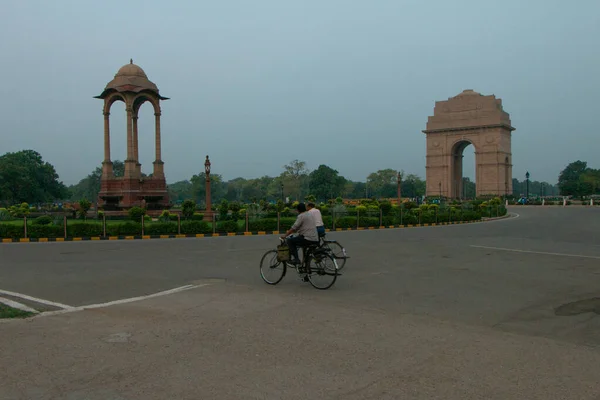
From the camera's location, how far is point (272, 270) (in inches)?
344

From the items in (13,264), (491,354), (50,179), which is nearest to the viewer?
(491,354)

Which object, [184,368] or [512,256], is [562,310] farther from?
[512,256]

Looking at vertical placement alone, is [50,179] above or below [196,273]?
above

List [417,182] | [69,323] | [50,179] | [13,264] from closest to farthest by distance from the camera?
[69,323] → [13,264] → [50,179] → [417,182]

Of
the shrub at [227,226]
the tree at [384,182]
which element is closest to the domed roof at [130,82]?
the shrub at [227,226]

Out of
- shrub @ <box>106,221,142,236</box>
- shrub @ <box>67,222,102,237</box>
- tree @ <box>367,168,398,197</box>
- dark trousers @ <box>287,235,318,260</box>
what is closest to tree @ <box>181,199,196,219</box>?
shrub @ <box>106,221,142,236</box>

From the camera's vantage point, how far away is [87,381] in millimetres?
4137

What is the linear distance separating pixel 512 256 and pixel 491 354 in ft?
28.1

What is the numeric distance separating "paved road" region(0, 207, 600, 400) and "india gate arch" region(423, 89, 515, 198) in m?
63.9

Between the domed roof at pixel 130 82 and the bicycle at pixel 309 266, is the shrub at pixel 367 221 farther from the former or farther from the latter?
the bicycle at pixel 309 266

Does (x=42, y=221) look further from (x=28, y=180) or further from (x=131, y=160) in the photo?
(x=28, y=180)

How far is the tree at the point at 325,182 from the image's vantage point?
3051 inches

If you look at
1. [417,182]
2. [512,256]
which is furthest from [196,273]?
[417,182]

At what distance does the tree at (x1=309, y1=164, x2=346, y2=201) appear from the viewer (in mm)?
77500
